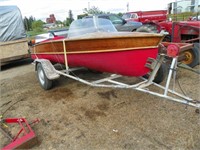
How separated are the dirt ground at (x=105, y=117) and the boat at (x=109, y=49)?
63cm

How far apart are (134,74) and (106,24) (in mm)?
1601

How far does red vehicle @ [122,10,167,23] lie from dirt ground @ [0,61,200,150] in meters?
9.83

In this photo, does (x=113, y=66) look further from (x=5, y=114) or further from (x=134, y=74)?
(x=5, y=114)

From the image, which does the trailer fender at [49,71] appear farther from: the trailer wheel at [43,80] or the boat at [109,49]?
the boat at [109,49]

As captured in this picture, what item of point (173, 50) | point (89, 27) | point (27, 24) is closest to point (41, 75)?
point (89, 27)

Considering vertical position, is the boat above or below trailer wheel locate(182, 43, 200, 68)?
above

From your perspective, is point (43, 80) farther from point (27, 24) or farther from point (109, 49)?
point (27, 24)

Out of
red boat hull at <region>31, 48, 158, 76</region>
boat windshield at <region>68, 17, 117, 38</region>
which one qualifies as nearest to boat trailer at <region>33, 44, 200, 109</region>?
red boat hull at <region>31, 48, 158, 76</region>

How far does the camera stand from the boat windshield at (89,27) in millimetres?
4219

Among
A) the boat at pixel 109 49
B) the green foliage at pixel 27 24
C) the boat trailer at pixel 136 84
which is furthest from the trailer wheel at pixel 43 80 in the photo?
the green foliage at pixel 27 24

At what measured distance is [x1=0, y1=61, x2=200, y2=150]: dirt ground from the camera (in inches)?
100

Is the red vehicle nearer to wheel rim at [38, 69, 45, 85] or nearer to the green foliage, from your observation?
the green foliage

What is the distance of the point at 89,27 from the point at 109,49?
4.20 feet

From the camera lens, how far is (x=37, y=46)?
520 cm
